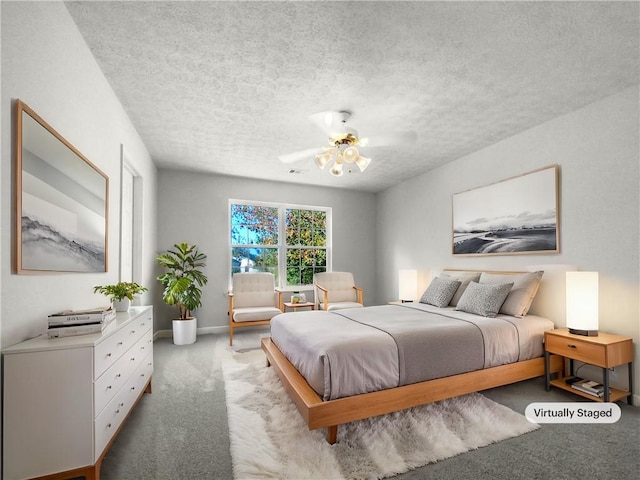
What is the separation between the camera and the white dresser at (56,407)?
1.39 meters

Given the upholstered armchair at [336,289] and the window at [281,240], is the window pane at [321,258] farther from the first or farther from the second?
the upholstered armchair at [336,289]

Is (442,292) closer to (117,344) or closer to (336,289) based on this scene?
(336,289)

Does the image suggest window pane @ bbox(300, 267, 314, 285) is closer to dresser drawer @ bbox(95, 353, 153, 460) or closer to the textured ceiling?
the textured ceiling

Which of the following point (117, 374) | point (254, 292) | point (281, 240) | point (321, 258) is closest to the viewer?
point (117, 374)

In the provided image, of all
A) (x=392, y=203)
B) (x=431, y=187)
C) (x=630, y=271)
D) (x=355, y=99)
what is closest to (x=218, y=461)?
(x=355, y=99)

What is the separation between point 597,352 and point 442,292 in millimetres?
1555

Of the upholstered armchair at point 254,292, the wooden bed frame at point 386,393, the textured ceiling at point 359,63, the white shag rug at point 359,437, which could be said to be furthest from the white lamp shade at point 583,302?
the upholstered armchair at point 254,292

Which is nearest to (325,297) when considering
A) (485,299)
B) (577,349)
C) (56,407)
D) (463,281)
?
(463,281)

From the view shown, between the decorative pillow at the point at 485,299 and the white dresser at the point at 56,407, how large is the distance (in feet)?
10.6

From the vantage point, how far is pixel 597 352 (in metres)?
2.49

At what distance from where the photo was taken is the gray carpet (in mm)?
1774

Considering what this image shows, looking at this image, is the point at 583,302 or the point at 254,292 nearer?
the point at 583,302

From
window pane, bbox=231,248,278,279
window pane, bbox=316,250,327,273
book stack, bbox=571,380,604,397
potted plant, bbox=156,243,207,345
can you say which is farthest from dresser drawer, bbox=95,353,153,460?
window pane, bbox=316,250,327,273

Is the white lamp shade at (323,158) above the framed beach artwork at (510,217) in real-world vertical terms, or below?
above
